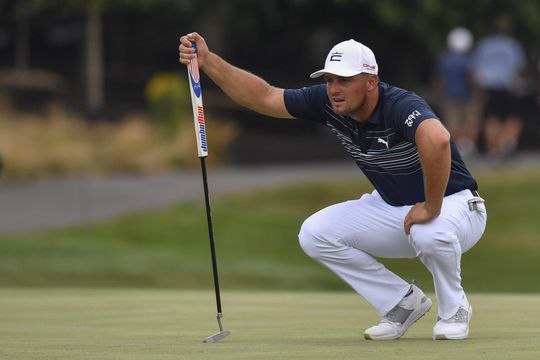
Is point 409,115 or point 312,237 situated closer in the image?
point 409,115

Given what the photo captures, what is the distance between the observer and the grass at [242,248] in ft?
54.3

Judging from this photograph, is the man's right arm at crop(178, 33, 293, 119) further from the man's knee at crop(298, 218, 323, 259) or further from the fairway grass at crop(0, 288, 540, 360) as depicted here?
the fairway grass at crop(0, 288, 540, 360)

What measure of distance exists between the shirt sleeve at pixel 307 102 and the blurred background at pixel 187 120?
8.09m

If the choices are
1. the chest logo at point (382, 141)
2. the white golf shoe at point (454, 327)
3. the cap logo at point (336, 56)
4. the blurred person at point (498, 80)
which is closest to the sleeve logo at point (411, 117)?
the chest logo at point (382, 141)

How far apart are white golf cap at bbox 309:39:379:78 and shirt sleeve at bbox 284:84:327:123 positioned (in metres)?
0.38

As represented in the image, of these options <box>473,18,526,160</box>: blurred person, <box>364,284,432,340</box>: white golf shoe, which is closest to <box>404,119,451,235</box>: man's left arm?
<box>364,284,432,340</box>: white golf shoe

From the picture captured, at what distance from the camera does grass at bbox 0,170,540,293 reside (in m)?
16.5

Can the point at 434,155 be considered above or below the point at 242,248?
above

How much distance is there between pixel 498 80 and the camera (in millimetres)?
21094

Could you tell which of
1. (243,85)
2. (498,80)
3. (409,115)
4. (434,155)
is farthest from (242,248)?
(434,155)

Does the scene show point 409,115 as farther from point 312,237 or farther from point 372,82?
point 312,237

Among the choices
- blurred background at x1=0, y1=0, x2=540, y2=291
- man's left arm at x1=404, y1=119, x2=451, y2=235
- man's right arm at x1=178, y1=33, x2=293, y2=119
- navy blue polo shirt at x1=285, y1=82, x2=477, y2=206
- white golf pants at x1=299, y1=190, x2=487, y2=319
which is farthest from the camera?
blurred background at x1=0, y1=0, x2=540, y2=291

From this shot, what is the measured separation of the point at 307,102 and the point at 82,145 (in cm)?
1461

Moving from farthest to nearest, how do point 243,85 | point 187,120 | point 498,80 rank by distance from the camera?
point 187,120, point 498,80, point 243,85
